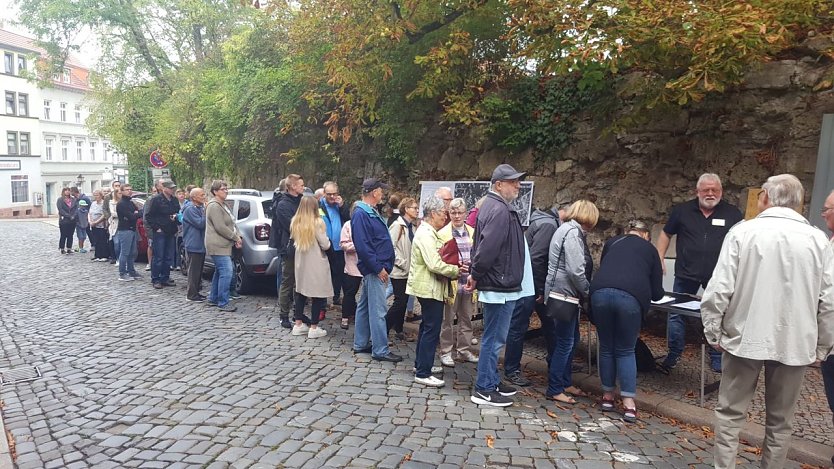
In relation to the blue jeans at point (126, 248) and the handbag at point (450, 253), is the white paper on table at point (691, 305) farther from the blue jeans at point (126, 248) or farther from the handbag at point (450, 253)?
the blue jeans at point (126, 248)

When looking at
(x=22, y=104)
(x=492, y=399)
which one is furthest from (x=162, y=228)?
(x=22, y=104)

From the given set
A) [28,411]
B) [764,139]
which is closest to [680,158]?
[764,139]

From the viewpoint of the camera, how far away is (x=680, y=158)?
271 inches

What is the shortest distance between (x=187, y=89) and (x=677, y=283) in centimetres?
1765

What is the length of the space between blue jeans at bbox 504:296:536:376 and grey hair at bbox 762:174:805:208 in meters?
2.30

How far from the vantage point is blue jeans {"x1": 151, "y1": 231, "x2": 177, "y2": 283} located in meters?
9.84

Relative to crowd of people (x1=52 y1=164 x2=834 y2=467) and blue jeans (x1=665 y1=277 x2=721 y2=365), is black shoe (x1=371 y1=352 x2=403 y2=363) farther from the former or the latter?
blue jeans (x1=665 y1=277 x2=721 y2=365)

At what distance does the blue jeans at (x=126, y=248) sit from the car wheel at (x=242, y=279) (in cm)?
259

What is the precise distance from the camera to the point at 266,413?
451 cm

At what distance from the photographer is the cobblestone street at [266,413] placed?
384 centimetres

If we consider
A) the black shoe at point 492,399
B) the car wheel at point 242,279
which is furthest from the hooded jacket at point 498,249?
the car wheel at point 242,279

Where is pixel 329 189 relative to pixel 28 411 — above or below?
above

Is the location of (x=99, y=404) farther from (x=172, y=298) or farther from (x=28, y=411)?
(x=172, y=298)

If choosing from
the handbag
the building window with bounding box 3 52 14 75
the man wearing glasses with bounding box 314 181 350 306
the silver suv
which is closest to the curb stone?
the handbag
